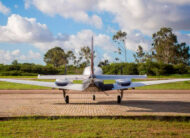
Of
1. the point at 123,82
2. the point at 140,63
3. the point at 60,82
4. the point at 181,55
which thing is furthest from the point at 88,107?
the point at 181,55

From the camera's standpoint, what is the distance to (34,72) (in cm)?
5794

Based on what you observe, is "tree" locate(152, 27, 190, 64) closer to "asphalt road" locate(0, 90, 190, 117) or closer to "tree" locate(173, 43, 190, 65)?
"tree" locate(173, 43, 190, 65)

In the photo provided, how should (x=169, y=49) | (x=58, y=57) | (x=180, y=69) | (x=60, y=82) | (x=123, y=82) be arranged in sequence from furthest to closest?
(x=58, y=57) → (x=169, y=49) → (x=180, y=69) → (x=60, y=82) → (x=123, y=82)

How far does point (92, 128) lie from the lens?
7.99m

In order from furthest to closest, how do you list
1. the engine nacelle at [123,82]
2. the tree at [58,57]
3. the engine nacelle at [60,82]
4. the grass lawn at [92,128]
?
1. the tree at [58,57]
2. the engine nacelle at [60,82]
3. the engine nacelle at [123,82]
4. the grass lawn at [92,128]

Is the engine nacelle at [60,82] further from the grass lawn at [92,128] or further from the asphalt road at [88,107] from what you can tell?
the grass lawn at [92,128]

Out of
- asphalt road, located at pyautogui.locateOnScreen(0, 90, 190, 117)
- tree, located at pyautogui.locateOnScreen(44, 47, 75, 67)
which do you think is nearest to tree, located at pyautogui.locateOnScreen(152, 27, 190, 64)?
tree, located at pyautogui.locateOnScreen(44, 47, 75, 67)

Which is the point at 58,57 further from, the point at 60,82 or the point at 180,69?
the point at 60,82

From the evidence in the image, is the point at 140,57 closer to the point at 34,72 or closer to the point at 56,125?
the point at 34,72

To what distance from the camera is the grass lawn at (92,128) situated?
7266mm

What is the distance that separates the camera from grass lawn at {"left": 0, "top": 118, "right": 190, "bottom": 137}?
7.27 meters

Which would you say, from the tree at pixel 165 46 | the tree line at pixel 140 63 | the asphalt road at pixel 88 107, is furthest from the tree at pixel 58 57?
the asphalt road at pixel 88 107

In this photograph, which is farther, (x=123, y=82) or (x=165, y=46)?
(x=165, y=46)

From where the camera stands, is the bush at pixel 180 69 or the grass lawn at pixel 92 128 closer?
the grass lawn at pixel 92 128
